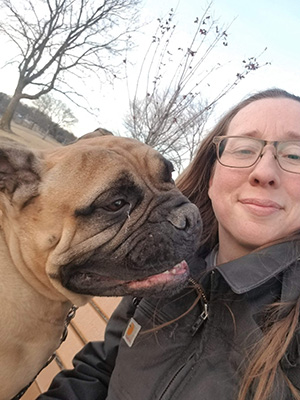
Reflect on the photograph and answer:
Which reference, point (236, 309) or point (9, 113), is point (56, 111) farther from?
point (236, 309)

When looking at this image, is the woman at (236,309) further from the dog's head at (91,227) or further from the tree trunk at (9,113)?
the tree trunk at (9,113)

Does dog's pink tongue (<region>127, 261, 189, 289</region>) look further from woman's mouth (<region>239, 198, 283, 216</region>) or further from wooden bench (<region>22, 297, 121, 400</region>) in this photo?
wooden bench (<region>22, 297, 121, 400</region>)

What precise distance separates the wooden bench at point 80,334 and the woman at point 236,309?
0.75 meters

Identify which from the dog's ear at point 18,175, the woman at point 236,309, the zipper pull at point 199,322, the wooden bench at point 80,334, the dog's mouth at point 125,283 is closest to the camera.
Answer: the woman at point 236,309

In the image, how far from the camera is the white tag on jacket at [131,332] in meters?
2.00

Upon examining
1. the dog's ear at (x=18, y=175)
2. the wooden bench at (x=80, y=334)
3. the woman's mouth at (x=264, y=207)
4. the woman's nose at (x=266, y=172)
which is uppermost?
the woman's nose at (x=266, y=172)

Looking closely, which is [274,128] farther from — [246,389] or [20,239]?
[20,239]

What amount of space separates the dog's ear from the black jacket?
0.95 m

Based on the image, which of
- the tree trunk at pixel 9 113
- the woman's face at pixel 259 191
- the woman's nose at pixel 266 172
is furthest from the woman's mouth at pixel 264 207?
the tree trunk at pixel 9 113

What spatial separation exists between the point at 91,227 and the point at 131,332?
0.66m

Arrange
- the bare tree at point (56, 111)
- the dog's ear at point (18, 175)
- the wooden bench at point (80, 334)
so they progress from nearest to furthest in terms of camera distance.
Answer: the dog's ear at point (18, 175) < the wooden bench at point (80, 334) < the bare tree at point (56, 111)

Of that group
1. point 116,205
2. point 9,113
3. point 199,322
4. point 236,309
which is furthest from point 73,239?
point 9,113

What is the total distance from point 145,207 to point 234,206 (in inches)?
20.7

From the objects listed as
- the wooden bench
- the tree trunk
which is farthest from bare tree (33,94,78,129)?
the wooden bench
